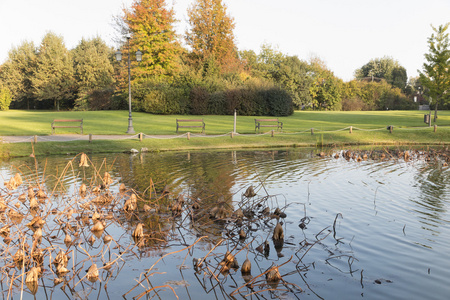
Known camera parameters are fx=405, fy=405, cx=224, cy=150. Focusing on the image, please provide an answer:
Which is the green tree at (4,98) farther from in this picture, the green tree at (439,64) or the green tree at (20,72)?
the green tree at (439,64)

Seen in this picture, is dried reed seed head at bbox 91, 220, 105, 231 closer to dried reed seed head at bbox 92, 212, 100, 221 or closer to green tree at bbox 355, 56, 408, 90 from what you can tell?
dried reed seed head at bbox 92, 212, 100, 221

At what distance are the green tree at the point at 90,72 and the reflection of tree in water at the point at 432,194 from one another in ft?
141

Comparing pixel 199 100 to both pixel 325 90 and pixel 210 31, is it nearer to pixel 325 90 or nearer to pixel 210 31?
pixel 210 31

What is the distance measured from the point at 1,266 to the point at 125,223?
7.91ft

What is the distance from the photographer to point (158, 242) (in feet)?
22.5

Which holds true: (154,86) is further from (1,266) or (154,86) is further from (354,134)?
(1,266)

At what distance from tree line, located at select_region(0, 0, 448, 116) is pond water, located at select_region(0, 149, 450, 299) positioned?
77.2 ft

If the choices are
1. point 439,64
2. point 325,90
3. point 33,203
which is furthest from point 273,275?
point 325,90

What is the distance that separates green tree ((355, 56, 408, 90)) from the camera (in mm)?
74931

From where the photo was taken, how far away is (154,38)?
41.6m

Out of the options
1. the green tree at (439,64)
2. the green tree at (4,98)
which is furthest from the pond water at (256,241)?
the green tree at (4,98)

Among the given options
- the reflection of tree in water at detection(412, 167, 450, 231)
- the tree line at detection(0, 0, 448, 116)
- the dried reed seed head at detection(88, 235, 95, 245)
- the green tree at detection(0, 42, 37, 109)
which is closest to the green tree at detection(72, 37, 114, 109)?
the tree line at detection(0, 0, 448, 116)

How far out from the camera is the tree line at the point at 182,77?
131ft

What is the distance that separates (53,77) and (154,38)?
18.9 metres
